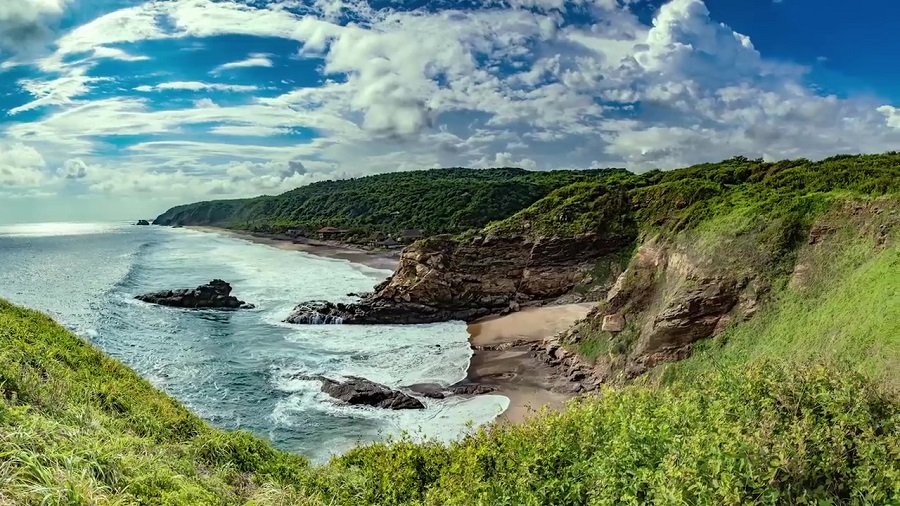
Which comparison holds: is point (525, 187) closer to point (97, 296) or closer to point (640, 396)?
point (97, 296)

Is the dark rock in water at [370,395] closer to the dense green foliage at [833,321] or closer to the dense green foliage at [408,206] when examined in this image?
the dense green foliage at [833,321]

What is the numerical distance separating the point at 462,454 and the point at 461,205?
10104 cm

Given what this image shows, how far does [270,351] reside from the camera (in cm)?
3541

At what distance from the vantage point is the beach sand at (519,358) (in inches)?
1017

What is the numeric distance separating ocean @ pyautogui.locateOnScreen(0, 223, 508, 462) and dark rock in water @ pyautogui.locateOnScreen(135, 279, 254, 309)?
146cm

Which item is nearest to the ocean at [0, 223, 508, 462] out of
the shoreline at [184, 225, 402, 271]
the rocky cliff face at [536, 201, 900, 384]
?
the rocky cliff face at [536, 201, 900, 384]

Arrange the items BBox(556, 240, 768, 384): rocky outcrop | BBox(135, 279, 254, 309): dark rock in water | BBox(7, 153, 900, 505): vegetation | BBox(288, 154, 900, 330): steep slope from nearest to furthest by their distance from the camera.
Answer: BBox(7, 153, 900, 505): vegetation
BBox(556, 240, 768, 384): rocky outcrop
BBox(288, 154, 900, 330): steep slope
BBox(135, 279, 254, 309): dark rock in water

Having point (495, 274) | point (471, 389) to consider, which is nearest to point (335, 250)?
point (495, 274)

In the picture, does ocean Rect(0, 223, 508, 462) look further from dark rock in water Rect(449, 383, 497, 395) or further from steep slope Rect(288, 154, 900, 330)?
steep slope Rect(288, 154, 900, 330)

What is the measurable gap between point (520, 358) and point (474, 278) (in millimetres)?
13921

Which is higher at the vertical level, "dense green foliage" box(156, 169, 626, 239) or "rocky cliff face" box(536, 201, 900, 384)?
"dense green foliage" box(156, 169, 626, 239)

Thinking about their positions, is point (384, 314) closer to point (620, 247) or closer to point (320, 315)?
point (320, 315)

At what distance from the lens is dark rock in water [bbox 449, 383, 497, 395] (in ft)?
88.9

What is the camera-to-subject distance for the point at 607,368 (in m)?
26.6
